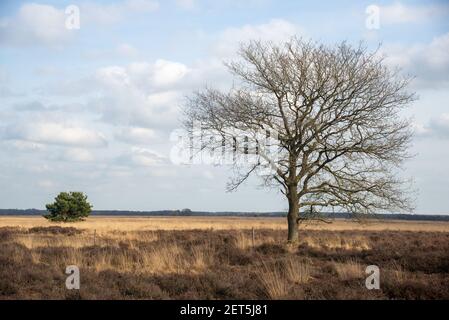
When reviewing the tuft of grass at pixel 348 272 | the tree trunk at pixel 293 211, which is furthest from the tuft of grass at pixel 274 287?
the tree trunk at pixel 293 211

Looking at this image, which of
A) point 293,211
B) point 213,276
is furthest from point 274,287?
point 293,211

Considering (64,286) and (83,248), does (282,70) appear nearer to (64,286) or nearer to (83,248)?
(83,248)

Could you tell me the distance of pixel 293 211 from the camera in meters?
20.3

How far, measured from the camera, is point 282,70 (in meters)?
19.4

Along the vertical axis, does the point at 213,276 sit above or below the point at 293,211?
below

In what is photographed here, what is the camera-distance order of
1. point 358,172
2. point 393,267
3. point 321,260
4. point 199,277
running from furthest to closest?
point 358,172, point 321,260, point 393,267, point 199,277

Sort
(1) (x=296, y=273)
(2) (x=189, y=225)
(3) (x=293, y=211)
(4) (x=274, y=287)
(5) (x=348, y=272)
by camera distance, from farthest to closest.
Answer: (2) (x=189, y=225) < (3) (x=293, y=211) < (5) (x=348, y=272) < (1) (x=296, y=273) < (4) (x=274, y=287)

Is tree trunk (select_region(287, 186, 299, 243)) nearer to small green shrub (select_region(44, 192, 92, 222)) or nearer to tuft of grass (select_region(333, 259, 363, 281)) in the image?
tuft of grass (select_region(333, 259, 363, 281))

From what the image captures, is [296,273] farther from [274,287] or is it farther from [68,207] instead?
[68,207]

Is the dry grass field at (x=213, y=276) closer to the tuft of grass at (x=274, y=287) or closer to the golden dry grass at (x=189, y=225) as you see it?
the tuft of grass at (x=274, y=287)

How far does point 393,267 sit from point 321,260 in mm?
2372

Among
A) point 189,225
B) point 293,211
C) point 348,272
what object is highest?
point 293,211

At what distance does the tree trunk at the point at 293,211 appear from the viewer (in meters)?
20.3
